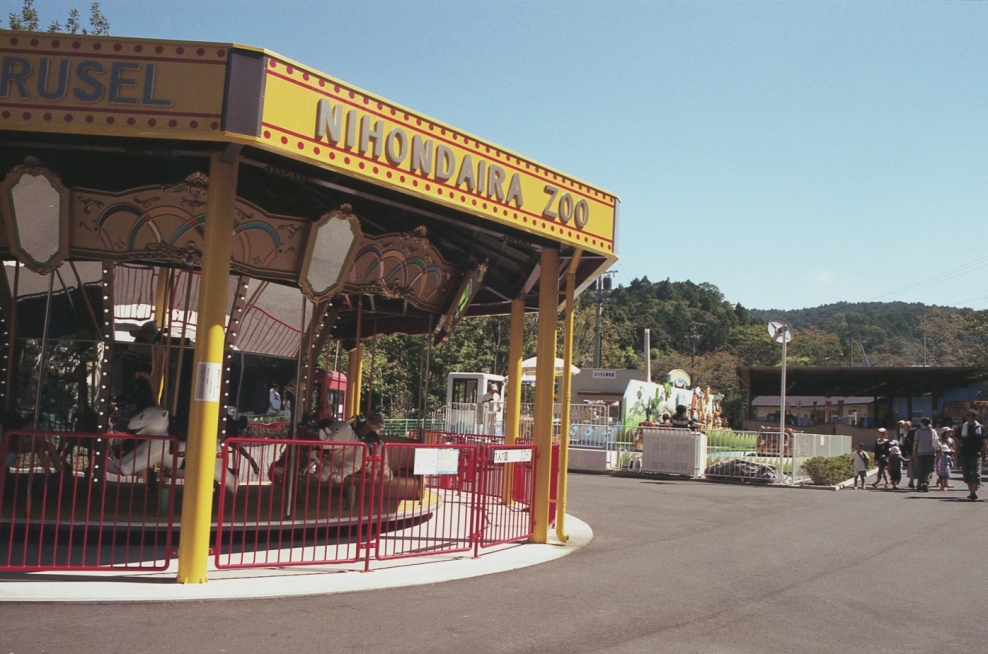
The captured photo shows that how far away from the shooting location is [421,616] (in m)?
6.55

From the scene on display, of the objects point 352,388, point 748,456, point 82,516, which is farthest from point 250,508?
point 748,456

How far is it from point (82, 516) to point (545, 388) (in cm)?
A: 538

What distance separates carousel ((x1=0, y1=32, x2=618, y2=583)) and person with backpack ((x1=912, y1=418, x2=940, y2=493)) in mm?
11340

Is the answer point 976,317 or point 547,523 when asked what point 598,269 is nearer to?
point 547,523

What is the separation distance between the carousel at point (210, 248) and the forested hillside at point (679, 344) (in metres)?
2.57

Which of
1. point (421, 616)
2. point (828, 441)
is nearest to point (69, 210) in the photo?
point (421, 616)

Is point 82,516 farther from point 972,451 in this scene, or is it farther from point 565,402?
point 972,451

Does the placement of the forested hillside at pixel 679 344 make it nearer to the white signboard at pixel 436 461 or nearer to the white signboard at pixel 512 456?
the white signboard at pixel 512 456

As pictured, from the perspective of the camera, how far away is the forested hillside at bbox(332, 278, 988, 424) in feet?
124

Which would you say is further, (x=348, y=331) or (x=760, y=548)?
(x=348, y=331)

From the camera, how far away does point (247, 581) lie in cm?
741

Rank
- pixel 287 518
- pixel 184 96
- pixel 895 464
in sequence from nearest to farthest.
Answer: pixel 184 96
pixel 287 518
pixel 895 464

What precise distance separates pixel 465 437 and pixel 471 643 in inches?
346

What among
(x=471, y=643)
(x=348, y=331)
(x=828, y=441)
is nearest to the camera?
(x=471, y=643)
